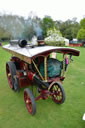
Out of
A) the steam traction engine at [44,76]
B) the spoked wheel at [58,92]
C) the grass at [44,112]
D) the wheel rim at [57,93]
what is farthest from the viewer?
the wheel rim at [57,93]

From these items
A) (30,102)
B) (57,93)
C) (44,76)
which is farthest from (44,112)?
(44,76)

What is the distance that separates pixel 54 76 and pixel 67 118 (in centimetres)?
111

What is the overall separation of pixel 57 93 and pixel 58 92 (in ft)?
0.17

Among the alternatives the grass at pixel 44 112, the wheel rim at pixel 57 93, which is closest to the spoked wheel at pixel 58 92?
the wheel rim at pixel 57 93

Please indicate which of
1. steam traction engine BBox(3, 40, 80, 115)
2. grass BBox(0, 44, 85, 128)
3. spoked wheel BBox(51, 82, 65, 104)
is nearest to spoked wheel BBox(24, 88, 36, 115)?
steam traction engine BBox(3, 40, 80, 115)

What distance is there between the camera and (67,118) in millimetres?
Answer: 2709

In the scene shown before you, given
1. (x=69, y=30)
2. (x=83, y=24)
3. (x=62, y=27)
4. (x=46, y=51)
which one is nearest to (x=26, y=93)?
(x=46, y=51)

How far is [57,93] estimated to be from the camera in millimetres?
3010

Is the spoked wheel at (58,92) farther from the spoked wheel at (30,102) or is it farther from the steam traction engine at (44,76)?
the spoked wheel at (30,102)

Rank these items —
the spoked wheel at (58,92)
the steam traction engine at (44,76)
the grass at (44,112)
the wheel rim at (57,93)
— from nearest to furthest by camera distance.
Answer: the grass at (44,112)
the steam traction engine at (44,76)
the spoked wheel at (58,92)
the wheel rim at (57,93)

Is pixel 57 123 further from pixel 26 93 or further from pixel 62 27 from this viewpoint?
pixel 62 27

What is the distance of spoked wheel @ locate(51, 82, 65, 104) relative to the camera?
2798 millimetres

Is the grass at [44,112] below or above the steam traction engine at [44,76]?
below

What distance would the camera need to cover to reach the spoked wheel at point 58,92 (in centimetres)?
280
